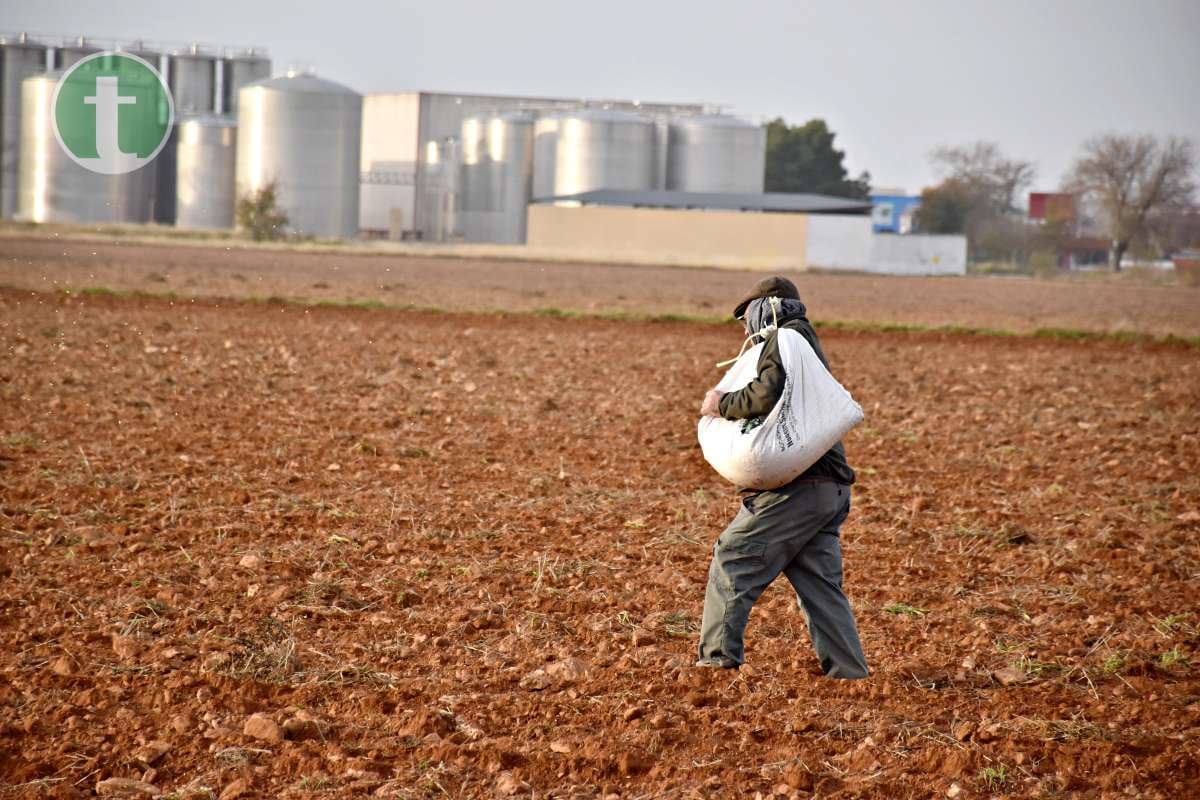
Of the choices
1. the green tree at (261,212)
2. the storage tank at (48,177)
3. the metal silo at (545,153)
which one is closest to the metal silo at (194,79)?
the storage tank at (48,177)

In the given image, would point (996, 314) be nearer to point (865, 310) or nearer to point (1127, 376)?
point (865, 310)

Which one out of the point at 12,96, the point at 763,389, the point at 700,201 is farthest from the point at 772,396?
the point at 700,201

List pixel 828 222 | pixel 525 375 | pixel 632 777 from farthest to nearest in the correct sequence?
pixel 828 222
pixel 525 375
pixel 632 777

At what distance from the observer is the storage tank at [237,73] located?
60906mm

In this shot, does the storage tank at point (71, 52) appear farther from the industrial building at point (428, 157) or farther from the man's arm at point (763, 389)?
the man's arm at point (763, 389)

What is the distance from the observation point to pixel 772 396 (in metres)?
4.88

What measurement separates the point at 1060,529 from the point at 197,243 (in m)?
41.5

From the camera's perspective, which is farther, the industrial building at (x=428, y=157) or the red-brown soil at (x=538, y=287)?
the industrial building at (x=428, y=157)

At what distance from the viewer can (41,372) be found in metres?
12.8

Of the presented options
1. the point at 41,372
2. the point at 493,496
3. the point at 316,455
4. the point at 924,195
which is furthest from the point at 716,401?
the point at 924,195

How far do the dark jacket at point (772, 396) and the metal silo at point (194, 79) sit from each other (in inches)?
2309

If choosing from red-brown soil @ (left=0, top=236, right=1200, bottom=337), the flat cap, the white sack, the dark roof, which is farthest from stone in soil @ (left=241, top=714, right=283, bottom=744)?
the dark roof

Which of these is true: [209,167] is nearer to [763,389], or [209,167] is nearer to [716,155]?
[716,155]

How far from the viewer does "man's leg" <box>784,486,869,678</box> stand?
5145 millimetres
